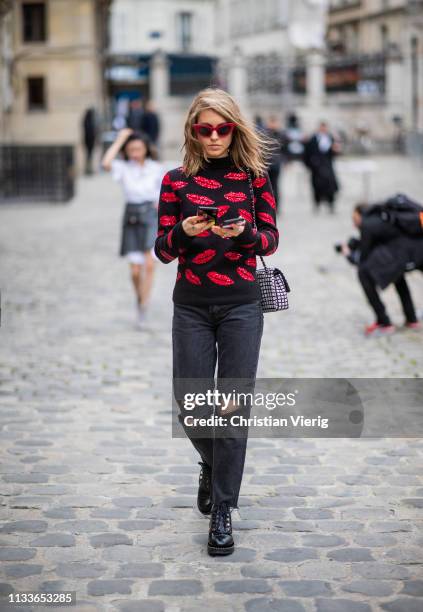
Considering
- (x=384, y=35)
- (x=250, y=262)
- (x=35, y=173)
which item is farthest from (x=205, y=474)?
(x=384, y=35)

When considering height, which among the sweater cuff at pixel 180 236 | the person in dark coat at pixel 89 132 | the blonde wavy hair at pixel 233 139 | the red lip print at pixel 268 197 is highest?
the person in dark coat at pixel 89 132

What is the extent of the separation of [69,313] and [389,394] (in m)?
4.37

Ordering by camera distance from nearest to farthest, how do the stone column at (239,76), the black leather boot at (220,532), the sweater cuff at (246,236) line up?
the sweater cuff at (246,236), the black leather boot at (220,532), the stone column at (239,76)

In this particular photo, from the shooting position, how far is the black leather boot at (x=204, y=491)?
5044 millimetres

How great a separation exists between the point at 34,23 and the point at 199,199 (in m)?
41.6

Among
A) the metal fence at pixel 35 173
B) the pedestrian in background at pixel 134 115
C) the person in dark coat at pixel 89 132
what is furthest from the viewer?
the person in dark coat at pixel 89 132

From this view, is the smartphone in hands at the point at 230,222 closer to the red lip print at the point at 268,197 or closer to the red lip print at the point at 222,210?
the red lip print at the point at 222,210

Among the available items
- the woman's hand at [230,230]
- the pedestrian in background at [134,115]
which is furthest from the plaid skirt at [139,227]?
the pedestrian in background at [134,115]

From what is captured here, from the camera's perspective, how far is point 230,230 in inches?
169

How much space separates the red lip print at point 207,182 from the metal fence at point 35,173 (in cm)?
2049

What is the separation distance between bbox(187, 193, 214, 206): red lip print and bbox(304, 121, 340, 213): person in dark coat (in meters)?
17.7

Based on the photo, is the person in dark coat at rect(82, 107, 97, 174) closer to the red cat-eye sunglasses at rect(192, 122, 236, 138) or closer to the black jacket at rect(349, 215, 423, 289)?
the black jacket at rect(349, 215, 423, 289)

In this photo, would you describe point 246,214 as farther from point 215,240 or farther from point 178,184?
point 178,184

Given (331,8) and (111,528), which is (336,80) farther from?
(111,528)
